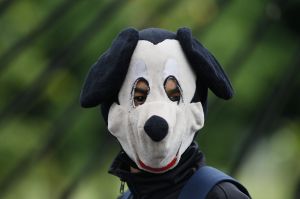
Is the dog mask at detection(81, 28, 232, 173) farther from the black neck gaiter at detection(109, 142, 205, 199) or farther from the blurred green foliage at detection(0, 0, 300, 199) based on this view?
the blurred green foliage at detection(0, 0, 300, 199)

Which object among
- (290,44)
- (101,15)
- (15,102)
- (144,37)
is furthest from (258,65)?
(144,37)

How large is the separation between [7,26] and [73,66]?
397mm

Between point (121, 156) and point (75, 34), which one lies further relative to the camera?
point (75, 34)

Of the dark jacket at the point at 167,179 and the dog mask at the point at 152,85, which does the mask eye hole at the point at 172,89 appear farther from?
the dark jacket at the point at 167,179

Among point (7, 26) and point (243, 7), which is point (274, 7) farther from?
point (7, 26)

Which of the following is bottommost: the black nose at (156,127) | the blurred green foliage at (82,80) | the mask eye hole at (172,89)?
the blurred green foliage at (82,80)

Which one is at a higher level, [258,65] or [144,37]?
[144,37]

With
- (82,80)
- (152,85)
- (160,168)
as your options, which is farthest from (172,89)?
(82,80)

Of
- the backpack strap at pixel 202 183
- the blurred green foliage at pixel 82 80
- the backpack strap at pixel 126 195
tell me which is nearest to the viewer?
the backpack strap at pixel 202 183

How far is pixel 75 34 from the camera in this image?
15.3 ft

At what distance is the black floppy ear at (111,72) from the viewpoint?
6.23 ft

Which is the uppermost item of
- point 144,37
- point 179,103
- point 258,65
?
point 144,37

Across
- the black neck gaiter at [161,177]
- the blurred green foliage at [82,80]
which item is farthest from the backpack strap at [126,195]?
the blurred green foliage at [82,80]

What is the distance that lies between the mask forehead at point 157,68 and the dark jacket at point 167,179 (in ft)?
0.41
